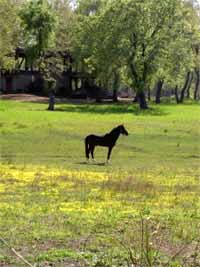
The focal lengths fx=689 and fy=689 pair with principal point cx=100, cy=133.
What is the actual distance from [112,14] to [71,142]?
3466cm

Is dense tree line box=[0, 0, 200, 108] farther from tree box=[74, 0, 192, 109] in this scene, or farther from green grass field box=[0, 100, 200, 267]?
green grass field box=[0, 100, 200, 267]

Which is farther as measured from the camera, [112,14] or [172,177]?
[112,14]

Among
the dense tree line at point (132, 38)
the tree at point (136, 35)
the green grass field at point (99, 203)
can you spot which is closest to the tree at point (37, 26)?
the dense tree line at point (132, 38)

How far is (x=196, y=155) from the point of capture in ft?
90.9

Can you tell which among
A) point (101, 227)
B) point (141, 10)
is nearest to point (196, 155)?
point (101, 227)

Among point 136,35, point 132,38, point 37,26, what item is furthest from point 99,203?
point 37,26

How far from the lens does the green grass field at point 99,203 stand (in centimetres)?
828

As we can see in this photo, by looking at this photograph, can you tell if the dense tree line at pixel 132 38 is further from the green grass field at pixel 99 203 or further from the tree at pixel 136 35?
the green grass field at pixel 99 203

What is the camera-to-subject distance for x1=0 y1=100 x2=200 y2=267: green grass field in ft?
27.2

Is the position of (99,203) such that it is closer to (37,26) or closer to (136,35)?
(136,35)

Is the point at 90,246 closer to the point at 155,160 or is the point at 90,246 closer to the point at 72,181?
the point at 72,181

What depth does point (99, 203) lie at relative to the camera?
1280 centimetres

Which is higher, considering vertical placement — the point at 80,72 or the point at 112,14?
the point at 112,14

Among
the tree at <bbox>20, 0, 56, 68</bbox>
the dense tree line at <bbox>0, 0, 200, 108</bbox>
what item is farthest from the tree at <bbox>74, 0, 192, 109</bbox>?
the tree at <bbox>20, 0, 56, 68</bbox>
